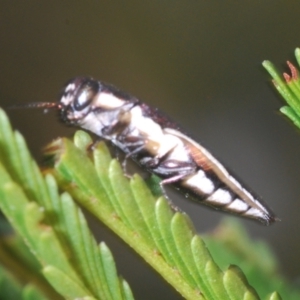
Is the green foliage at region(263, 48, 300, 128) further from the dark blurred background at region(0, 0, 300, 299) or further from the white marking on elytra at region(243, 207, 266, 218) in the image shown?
the dark blurred background at region(0, 0, 300, 299)

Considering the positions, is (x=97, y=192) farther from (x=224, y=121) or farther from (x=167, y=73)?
(x=224, y=121)

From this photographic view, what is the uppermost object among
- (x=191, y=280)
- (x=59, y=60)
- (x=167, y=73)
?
(x=59, y=60)

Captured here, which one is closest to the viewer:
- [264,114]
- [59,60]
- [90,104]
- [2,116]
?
[2,116]

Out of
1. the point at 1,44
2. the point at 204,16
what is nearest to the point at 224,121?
the point at 204,16

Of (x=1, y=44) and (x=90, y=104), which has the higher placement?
(x=1, y=44)

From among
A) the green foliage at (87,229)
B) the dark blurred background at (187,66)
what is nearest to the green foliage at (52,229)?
the green foliage at (87,229)

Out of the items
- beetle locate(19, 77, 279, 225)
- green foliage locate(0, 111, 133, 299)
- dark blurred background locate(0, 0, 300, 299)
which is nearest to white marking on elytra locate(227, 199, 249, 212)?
beetle locate(19, 77, 279, 225)
